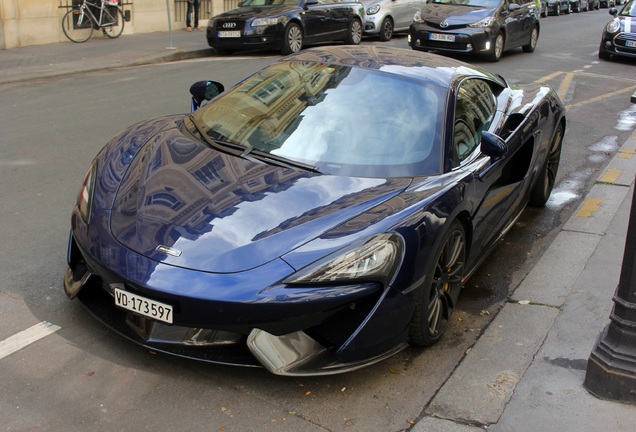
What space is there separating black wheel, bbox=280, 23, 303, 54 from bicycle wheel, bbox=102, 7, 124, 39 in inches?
161

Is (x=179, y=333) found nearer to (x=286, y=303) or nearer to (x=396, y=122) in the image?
(x=286, y=303)

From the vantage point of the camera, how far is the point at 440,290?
4.04 m

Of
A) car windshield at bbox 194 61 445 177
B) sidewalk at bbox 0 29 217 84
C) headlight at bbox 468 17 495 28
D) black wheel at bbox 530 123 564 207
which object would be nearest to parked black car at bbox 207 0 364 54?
sidewalk at bbox 0 29 217 84

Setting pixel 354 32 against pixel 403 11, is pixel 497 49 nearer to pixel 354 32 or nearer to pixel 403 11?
pixel 354 32

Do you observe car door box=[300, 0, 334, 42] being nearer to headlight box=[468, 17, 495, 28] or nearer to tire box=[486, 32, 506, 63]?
headlight box=[468, 17, 495, 28]

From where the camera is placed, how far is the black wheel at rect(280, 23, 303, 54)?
15.3m

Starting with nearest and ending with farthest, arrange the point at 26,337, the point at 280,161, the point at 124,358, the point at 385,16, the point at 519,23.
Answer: the point at 124,358
the point at 26,337
the point at 280,161
the point at 519,23
the point at 385,16

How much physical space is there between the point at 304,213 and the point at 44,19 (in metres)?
13.6

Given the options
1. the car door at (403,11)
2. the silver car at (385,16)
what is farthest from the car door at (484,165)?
the car door at (403,11)

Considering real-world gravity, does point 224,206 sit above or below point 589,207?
above

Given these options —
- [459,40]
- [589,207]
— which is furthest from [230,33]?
[589,207]

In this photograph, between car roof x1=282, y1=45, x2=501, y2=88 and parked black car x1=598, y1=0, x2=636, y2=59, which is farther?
parked black car x1=598, y1=0, x2=636, y2=59

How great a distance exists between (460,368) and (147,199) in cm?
181

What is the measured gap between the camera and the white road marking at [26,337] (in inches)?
147
